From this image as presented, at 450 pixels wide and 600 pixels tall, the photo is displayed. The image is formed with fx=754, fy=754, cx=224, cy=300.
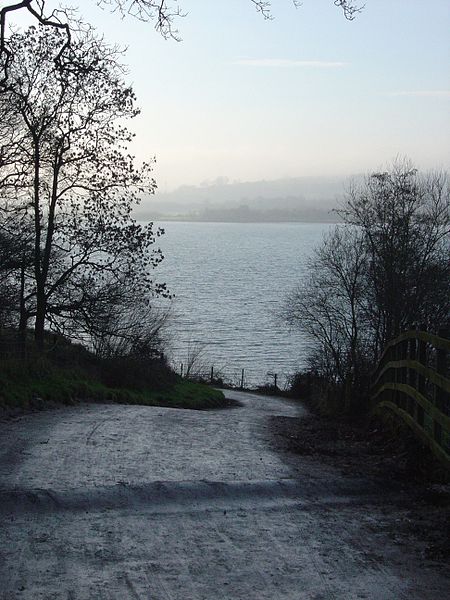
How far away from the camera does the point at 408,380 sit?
10352mm

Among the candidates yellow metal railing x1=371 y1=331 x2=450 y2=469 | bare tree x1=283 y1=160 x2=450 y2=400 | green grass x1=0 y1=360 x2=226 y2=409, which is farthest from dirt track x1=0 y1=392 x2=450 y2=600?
bare tree x1=283 y1=160 x2=450 y2=400

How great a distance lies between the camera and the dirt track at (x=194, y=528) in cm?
477

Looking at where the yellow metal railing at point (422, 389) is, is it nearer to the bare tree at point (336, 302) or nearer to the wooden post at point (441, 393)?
the wooden post at point (441, 393)

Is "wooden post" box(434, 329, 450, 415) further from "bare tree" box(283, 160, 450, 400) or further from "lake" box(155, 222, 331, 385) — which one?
"lake" box(155, 222, 331, 385)

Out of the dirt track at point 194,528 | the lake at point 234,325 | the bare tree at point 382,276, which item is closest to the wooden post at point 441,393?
the dirt track at point 194,528

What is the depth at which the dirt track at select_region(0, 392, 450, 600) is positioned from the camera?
4770 mm

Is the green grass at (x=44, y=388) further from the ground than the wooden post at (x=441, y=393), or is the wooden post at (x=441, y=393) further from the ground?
the wooden post at (x=441, y=393)

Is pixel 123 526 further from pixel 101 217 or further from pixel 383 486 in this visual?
pixel 101 217

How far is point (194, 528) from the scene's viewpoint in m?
5.93

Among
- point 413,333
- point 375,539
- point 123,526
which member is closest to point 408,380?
point 413,333

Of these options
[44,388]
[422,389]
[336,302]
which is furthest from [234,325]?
[422,389]

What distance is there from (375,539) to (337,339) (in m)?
34.7

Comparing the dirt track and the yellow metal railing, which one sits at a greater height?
the yellow metal railing

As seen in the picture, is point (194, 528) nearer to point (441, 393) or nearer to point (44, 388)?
point (441, 393)
